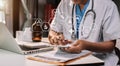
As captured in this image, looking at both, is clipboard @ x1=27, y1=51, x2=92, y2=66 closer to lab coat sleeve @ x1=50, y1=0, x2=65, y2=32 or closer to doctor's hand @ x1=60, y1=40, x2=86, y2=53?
doctor's hand @ x1=60, y1=40, x2=86, y2=53

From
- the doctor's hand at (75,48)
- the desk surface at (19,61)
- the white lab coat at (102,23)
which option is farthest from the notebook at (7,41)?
the white lab coat at (102,23)

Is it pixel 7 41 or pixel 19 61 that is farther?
pixel 7 41

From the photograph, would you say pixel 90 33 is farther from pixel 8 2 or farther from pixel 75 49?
pixel 8 2

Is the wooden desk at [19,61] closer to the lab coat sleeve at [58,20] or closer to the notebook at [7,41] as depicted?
the notebook at [7,41]

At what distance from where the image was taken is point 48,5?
8.33ft

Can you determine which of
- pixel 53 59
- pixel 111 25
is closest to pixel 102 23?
pixel 111 25

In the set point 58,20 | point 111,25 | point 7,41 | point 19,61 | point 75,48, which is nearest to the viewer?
point 19,61

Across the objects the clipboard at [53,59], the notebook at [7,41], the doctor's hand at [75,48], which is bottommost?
the clipboard at [53,59]

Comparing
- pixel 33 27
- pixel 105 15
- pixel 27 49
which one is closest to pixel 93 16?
pixel 105 15

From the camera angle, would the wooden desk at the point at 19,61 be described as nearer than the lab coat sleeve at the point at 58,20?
Yes

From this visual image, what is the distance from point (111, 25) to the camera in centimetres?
158

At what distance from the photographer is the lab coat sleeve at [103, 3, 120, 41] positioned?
5.15ft

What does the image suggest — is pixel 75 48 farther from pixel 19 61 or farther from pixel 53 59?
pixel 19 61

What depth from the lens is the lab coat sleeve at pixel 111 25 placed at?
157cm
